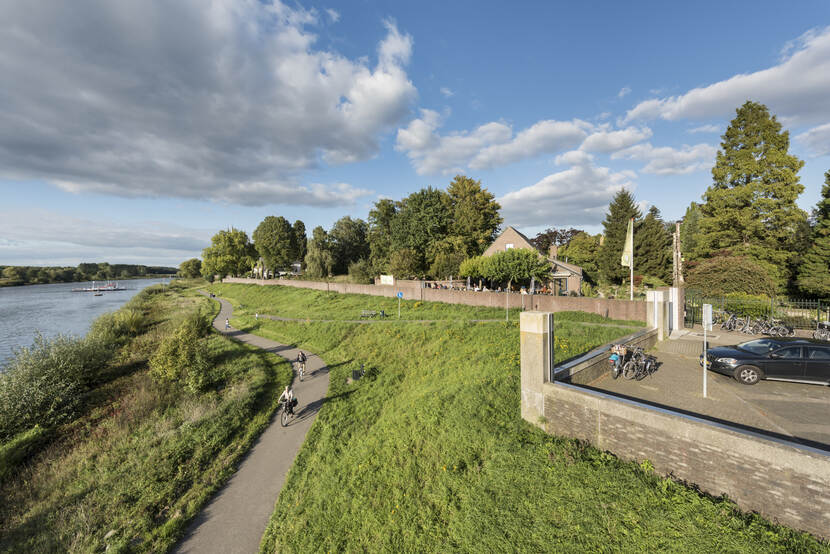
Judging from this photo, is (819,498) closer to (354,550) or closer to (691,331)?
(354,550)

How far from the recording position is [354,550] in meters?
7.24

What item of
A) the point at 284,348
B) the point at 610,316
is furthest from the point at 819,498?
the point at 284,348

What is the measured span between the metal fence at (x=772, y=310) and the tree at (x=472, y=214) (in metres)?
27.5

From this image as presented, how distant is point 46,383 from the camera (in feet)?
57.4

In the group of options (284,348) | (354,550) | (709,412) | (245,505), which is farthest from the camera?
(284,348)

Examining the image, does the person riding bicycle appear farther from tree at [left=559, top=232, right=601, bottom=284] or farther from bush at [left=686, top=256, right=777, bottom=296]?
tree at [left=559, top=232, right=601, bottom=284]

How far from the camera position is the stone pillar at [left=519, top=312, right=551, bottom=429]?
8773 millimetres

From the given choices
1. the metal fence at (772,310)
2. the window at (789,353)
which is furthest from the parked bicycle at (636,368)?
the metal fence at (772,310)

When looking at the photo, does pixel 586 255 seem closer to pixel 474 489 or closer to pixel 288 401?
pixel 288 401

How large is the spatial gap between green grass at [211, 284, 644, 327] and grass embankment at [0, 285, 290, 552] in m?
12.7

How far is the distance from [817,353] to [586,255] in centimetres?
4166

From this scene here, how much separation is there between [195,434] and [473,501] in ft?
38.9

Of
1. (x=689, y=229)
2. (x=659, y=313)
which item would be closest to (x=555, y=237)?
(x=689, y=229)

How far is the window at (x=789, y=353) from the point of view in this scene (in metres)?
9.99
